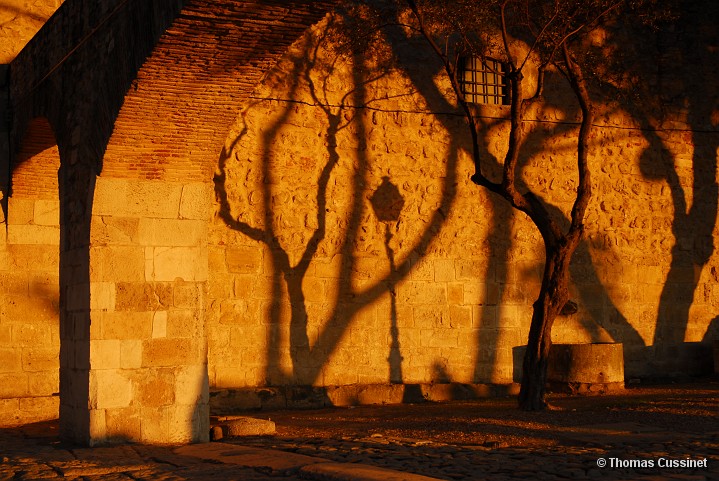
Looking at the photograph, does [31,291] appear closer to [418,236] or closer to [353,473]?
[418,236]

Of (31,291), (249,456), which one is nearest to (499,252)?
(31,291)

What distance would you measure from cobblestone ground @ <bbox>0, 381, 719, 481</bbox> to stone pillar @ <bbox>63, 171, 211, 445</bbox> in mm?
313

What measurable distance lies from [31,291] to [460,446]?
5033 mm

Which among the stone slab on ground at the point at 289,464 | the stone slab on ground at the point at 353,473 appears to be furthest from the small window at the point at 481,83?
the stone slab on ground at the point at 353,473

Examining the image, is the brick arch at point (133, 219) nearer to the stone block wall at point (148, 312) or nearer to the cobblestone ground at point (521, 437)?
the stone block wall at point (148, 312)

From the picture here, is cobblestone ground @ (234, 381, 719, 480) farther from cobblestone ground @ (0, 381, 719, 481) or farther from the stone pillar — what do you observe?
the stone pillar

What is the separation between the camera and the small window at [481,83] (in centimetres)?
1315

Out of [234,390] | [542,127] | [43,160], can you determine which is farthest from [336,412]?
[542,127]

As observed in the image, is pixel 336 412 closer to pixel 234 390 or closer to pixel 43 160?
pixel 234 390

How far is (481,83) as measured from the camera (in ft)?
43.4

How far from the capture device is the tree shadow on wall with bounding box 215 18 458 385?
11.4m

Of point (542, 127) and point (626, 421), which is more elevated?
point (542, 127)

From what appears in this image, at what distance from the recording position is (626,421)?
8.68 metres

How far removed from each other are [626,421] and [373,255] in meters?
4.22
